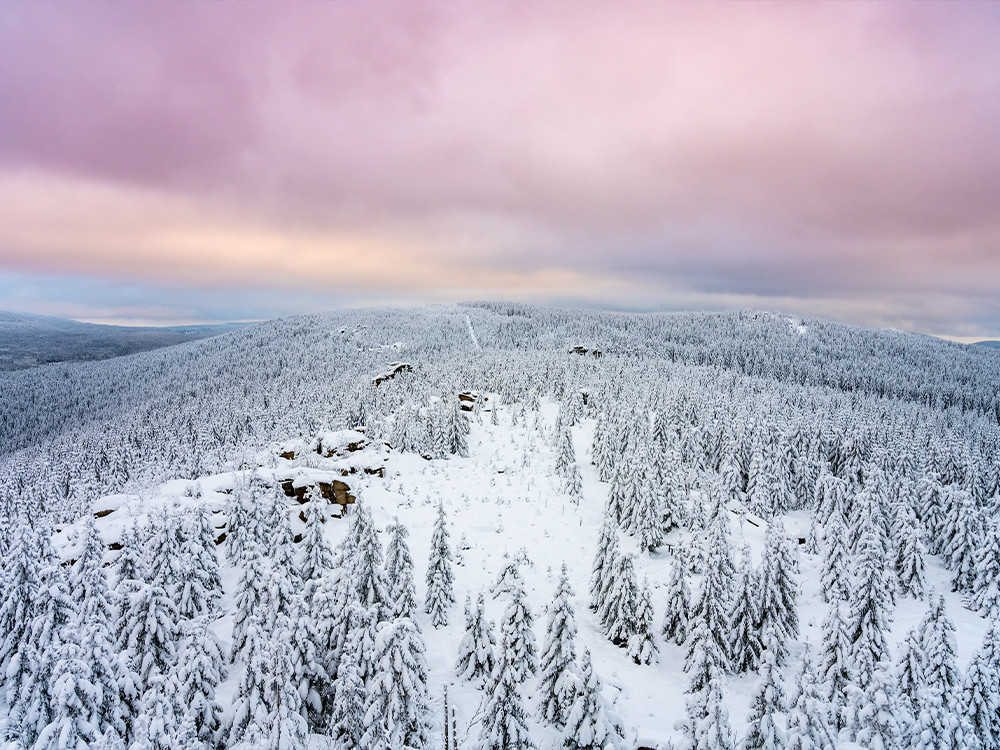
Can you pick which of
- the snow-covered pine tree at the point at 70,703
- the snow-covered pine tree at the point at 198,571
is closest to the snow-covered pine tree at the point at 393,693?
the snow-covered pine tree at the point at 70,703

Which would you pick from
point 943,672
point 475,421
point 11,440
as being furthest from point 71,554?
point 11,440

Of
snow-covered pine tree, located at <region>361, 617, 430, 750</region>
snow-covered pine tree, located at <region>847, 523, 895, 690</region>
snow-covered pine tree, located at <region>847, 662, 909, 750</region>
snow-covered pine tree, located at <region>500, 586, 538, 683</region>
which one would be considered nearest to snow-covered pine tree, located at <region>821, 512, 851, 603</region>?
snow-covered pine tree, located at <region>847, 523, 895, 690</region>

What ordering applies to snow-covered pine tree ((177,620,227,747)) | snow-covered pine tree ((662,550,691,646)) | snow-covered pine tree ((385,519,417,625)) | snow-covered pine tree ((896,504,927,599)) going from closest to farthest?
snow-covered pine tree ((177,620,227,747)) → snow-covered pine tree ((385,519,417,625)) → snow-covered pine tree ((662,550,691,646)) → snow-covered pine tree ((896,504,927,599))

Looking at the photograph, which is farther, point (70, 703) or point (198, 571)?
point (198, 571)

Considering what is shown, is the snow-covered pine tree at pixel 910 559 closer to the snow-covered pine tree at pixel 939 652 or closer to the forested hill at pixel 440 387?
the forested hill at pixel 440 387

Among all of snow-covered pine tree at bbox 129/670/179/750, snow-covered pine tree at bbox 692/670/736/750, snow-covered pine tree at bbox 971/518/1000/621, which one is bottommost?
snow-covered pine tree at bbox 971/518/1000/621

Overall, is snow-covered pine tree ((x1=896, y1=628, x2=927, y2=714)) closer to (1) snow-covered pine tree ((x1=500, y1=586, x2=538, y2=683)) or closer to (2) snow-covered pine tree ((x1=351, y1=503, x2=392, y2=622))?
(1) snow-covered pine tree ((x1=500, y1=586, x2=538, y2=683))

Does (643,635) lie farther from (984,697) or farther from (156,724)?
(156,724)

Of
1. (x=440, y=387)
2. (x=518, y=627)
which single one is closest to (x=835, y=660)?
(x=518, y=627)
